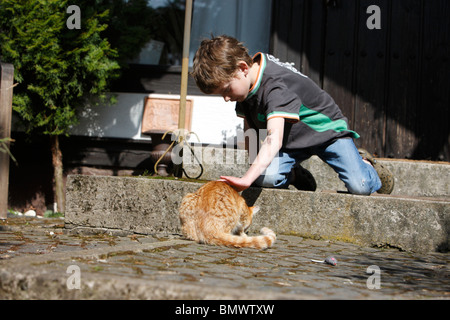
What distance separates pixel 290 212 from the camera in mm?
4203

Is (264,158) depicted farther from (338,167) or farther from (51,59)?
(51,59)

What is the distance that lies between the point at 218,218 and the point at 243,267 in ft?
2.18

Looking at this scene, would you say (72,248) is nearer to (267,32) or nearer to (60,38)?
(60,38)

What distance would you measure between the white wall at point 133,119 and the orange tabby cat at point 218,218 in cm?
302

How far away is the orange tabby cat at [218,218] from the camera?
3.46 m

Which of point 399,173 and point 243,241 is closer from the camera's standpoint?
point 243,241

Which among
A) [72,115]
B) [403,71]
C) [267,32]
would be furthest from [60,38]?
[403,71]

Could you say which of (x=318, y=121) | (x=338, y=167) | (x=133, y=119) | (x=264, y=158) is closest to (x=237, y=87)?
(x=264, y=158)

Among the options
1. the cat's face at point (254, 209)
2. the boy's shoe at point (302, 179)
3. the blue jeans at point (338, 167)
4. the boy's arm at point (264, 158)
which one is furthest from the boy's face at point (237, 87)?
the boy's shoe at point (302, 179)

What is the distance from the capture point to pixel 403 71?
661 centimetres

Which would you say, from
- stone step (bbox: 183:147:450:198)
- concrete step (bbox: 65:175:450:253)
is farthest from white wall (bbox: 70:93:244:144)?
concrete step (bbox: 65:175:450:253)

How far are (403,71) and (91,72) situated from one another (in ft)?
12.6

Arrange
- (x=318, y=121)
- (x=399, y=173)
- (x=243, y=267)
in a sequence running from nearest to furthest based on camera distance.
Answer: (x=243, y=267)
(x=318, y=121)
(x=399, y=173)

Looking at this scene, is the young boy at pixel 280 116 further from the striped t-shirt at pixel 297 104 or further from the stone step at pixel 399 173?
the stone step at pixel 399 173
